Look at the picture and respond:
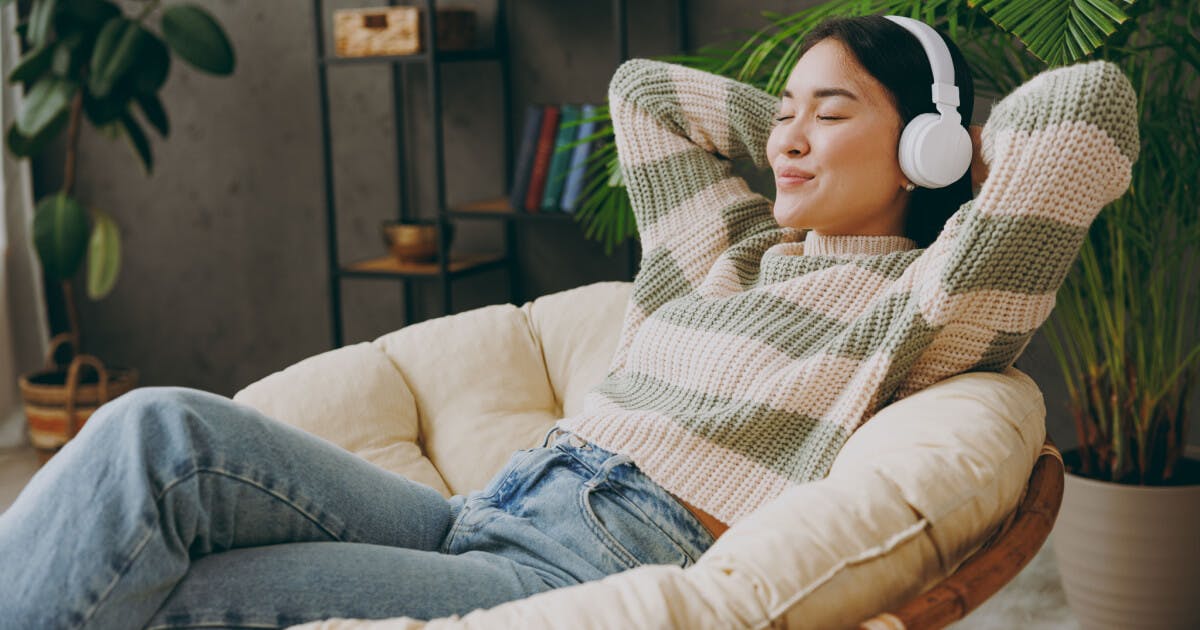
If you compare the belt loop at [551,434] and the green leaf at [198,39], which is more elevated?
the green leaf at [198,39]

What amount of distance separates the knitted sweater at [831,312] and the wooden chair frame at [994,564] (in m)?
0.15

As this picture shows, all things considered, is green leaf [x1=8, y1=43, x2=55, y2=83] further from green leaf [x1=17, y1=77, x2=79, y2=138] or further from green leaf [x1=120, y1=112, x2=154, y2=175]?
green leaf [x1=120, y1=112, x2=154, y2=175]

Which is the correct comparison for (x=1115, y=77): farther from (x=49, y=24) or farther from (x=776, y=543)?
(x=49, y=24)

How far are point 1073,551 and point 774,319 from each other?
0.94m

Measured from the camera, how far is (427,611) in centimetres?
105

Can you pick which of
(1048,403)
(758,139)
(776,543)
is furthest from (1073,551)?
(776,543)

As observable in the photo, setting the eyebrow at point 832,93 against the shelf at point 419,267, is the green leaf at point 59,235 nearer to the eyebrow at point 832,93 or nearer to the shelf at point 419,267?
the shelf at point 419,267

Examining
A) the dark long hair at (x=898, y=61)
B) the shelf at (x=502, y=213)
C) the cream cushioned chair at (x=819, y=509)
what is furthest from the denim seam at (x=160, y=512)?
the shelf at (x=502, y=213)

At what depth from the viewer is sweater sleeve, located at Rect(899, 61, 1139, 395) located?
114 cm

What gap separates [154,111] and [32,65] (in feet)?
1.01

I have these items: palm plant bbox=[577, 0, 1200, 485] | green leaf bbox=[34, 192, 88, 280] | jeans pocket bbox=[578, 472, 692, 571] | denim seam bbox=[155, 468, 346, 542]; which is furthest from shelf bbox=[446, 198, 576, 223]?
denim seam bbox=[155, 468, 346, 542]

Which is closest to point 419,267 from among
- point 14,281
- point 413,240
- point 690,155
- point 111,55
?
point 413,240

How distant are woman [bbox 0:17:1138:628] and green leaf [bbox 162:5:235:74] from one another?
1.74 m

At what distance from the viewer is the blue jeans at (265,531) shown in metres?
0.97
